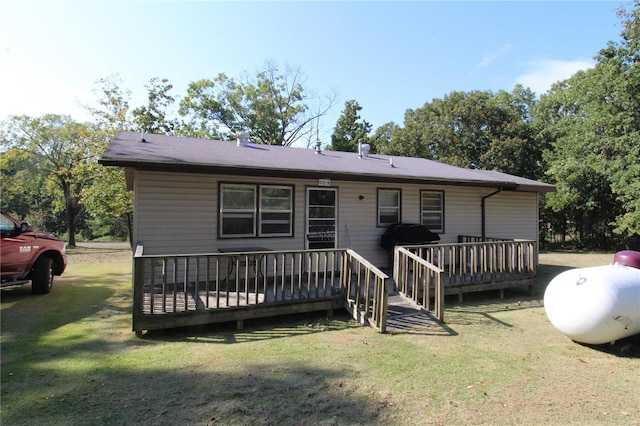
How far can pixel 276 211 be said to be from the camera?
8328 mm

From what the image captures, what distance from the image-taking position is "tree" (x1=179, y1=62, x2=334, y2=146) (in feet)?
88.9

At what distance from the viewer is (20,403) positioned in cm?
322

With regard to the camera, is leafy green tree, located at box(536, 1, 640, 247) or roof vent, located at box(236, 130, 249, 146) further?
leafy green tree, located at box(536, 1, 640, 247)

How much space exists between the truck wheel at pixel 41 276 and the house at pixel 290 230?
8.82 feet

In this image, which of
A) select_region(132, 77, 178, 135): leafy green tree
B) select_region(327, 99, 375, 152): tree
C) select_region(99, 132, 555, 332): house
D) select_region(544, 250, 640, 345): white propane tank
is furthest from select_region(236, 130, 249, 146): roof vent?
select_region(327, 99, 375, 152): tree

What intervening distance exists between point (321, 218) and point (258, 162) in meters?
2.08

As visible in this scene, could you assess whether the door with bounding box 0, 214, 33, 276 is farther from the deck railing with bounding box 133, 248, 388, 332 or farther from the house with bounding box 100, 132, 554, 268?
the deck railing with bounding box 133, 248, 388, 332

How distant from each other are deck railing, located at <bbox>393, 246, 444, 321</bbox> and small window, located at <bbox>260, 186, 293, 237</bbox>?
2765mm

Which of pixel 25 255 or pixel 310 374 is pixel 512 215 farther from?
pixel 25 255

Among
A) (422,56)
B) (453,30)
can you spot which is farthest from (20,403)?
(422,56)

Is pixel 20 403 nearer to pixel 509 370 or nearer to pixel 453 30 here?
pixel 509 370

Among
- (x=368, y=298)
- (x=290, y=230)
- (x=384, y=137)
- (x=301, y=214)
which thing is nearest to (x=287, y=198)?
(x=301, y=214)

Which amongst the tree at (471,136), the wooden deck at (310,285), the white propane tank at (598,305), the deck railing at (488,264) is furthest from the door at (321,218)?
the tree at (471,136)

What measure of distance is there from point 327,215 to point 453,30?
703 cm
